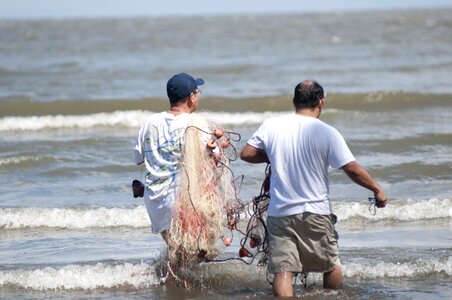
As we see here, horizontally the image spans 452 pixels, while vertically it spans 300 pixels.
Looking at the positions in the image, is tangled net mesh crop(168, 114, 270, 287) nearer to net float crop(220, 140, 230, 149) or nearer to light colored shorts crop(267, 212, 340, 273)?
net float crop(220, 140, 230, 149)

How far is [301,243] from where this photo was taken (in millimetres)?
6184

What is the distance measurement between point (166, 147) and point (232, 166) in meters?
5.64

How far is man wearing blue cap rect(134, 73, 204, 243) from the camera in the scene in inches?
268

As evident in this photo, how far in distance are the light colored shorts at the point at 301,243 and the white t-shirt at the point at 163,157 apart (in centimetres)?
93

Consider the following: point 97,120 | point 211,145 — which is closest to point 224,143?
point 211,145

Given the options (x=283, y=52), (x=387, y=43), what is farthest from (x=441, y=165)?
(x=387, y=43)

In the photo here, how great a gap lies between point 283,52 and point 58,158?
66.5 feet

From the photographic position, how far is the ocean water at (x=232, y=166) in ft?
24.4

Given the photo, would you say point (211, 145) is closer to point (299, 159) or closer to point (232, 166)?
point (299, 159)

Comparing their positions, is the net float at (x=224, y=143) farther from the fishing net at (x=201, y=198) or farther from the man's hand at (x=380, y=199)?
the man's hand at (x=380, y=199)

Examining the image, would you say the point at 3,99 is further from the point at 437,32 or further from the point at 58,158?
the point at 437,32

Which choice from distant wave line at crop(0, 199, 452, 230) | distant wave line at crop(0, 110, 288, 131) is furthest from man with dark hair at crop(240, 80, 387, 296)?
distant wave line at crop(0, 110, 288, 131)

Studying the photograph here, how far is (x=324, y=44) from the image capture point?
36.6 m

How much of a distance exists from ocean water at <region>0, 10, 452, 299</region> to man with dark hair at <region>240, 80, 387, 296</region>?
2.06ft
